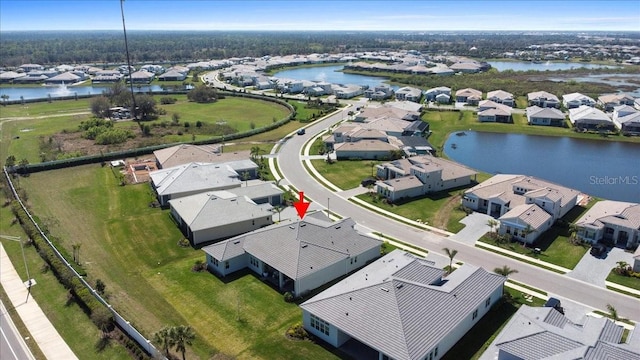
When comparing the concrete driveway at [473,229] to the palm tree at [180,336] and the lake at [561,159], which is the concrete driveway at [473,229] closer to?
the lake at [561,159]

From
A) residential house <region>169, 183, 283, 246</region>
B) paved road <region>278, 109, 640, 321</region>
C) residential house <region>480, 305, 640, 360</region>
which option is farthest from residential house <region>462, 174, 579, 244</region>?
residential house <region>169, 183, 283, 246</region>

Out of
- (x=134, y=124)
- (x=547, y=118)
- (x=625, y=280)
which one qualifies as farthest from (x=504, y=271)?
(x=134, y=124)

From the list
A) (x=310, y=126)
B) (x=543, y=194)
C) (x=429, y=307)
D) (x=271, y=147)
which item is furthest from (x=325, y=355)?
(x=310, y=126)

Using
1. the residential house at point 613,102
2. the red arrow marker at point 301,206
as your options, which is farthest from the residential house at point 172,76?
the residential house at point 613,102

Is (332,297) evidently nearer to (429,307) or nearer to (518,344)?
(429,307)

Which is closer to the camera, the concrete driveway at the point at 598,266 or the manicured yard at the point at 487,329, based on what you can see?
the manicured yard at the point at 487,329

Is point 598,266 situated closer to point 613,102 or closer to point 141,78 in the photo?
point 613,102
